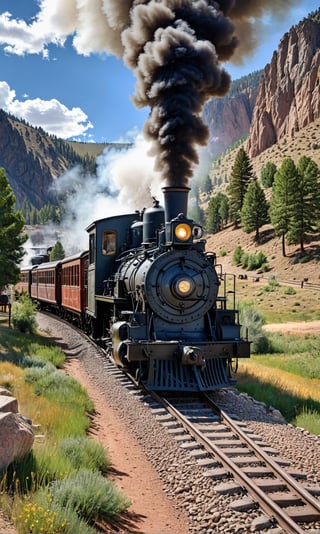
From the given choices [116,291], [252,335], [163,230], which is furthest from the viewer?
[252,335]

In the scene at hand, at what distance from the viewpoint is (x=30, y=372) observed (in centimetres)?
1114

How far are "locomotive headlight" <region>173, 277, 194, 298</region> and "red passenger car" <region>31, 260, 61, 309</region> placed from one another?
1435 cm

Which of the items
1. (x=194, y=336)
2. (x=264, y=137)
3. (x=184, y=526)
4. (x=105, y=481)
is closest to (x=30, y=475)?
(x=105, y=481)

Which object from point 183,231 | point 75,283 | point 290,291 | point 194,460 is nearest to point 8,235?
point 75,283

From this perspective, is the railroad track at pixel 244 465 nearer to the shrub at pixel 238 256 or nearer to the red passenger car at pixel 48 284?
the red passenger car at pixel 48 284

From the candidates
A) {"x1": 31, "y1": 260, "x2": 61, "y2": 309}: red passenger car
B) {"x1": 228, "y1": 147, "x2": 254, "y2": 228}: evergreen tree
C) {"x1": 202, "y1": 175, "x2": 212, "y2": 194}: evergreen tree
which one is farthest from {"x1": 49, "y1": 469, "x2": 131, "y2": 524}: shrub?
{"x1": 202, "y1": 175, "x2": 212, "y2": 194}: evergreen tree

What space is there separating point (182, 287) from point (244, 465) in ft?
14.9

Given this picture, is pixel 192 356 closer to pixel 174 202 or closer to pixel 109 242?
pixel 174 202

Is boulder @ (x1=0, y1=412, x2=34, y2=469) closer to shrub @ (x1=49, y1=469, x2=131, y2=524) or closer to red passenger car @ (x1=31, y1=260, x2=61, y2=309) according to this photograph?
shrub @ (x1=49, y1=469, x2=131, y2=524)

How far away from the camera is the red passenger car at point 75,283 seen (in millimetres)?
17645

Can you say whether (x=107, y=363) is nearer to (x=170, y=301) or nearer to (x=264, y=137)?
(x=170, y=301)

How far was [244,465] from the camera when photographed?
6.50 metres

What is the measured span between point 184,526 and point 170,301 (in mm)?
5725

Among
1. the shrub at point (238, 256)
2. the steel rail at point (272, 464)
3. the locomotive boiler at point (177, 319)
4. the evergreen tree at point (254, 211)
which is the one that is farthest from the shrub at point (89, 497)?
the evergreen tree at point (254, 211)
